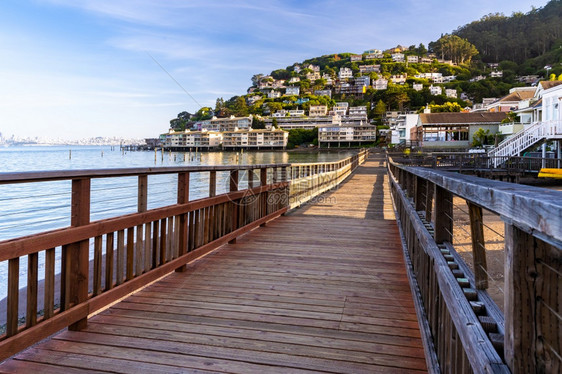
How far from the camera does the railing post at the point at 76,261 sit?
2857 millimetres

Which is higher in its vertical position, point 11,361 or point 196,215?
point 196,215

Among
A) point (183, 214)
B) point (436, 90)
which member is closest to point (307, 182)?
point (183, 214)

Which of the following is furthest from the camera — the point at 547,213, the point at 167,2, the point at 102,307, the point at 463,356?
the point at 167,2

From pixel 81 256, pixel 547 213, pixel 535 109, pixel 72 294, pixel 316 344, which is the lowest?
pixel 316 344

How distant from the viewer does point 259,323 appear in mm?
3217

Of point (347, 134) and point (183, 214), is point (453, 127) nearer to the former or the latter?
point (183, 214)

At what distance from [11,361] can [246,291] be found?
2037mm

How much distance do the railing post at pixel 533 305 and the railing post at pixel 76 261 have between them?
2.75 meters

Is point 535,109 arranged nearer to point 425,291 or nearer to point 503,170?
point 503,170

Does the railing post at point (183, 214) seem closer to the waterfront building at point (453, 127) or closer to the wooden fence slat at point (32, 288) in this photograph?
the wooden fence slat at point (32, 288)

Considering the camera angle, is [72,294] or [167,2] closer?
[72,294]

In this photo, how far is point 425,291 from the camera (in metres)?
3.03

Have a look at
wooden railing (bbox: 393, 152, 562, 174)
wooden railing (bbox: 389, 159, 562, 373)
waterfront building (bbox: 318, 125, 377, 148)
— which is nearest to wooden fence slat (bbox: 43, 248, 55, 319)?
wooden railing (bbox: 389, 159, 562, 373)

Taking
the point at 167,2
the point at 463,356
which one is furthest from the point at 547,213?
the point at 167,2
